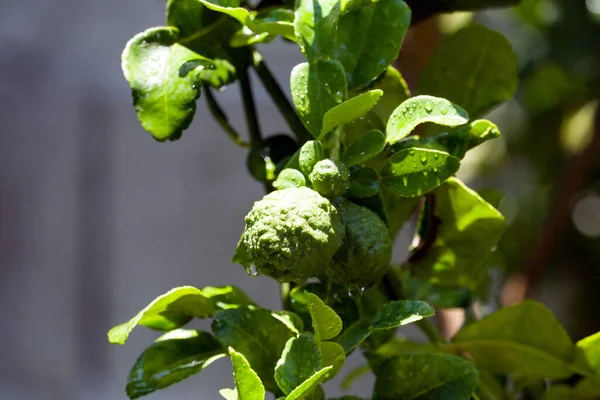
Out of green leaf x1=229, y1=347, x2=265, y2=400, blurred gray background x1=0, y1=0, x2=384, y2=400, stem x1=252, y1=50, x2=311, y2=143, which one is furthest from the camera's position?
blurred gray background x1=0, y1=0, x2=384, y2=400

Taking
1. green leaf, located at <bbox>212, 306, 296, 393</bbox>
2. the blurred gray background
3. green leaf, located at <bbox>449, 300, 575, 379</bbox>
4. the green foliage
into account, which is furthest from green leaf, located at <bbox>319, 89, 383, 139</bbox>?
the blurred gray background

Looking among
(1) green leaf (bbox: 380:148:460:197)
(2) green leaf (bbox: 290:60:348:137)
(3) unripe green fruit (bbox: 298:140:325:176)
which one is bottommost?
(1) green leaf (bbox: 380:148:460:197)

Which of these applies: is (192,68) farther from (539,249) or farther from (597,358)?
(539,249)

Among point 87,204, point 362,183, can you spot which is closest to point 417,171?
point 362,183

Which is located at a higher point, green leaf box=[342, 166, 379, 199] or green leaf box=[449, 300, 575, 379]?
green leaf box=[342, 166, 379, 199]

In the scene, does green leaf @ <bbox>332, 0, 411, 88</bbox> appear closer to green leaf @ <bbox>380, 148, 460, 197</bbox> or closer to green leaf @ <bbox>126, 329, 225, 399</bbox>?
green leaf @ <bbox>380, 148, 460, 197</bbox>

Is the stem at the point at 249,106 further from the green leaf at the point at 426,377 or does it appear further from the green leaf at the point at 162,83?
the green leaf at the point at 426,377

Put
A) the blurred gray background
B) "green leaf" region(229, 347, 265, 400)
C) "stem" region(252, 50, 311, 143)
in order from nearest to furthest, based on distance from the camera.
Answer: "green leaf" region(229, 347, 265, 400), "stem" region(252, 50, 311, 143), the blurred gray background
